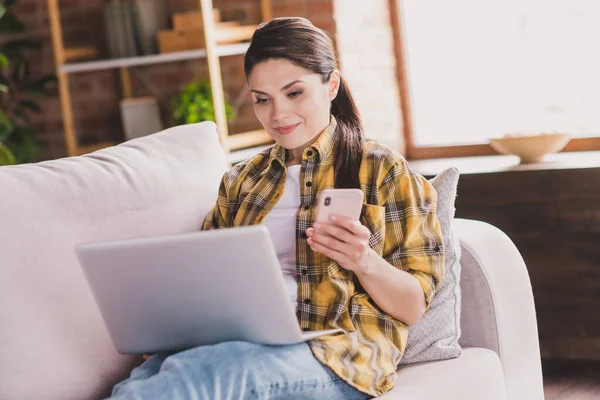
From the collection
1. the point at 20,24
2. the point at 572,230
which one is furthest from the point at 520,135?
the point at 20,24

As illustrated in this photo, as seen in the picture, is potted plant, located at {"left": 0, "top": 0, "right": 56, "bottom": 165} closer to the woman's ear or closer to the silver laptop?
the woman's ear

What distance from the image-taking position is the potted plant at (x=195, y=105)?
130 inches

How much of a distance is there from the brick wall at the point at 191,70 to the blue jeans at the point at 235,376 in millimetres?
1805

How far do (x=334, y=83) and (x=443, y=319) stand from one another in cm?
52

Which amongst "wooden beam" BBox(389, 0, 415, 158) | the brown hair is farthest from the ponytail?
"wooden beam" BBox(389, 0, 415, 158)

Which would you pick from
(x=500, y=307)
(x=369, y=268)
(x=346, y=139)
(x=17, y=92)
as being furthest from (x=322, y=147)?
(x=17, y=92)

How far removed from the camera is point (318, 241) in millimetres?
1611

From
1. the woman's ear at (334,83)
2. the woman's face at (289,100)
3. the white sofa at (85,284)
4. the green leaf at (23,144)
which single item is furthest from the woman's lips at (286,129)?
the green leaf at (23,144)

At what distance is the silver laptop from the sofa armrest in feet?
1.46

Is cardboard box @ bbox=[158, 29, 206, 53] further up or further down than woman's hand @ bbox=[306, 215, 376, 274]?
further up

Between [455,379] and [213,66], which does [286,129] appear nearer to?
[455,379]

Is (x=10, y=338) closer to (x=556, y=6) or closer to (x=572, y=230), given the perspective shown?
(x=572, y=230)

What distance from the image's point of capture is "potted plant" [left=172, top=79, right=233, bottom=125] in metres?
3.31

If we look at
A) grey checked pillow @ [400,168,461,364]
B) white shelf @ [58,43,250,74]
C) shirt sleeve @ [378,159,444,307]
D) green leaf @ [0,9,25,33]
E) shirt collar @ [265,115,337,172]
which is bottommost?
grey checked pillow @ [400,168,461,364]
